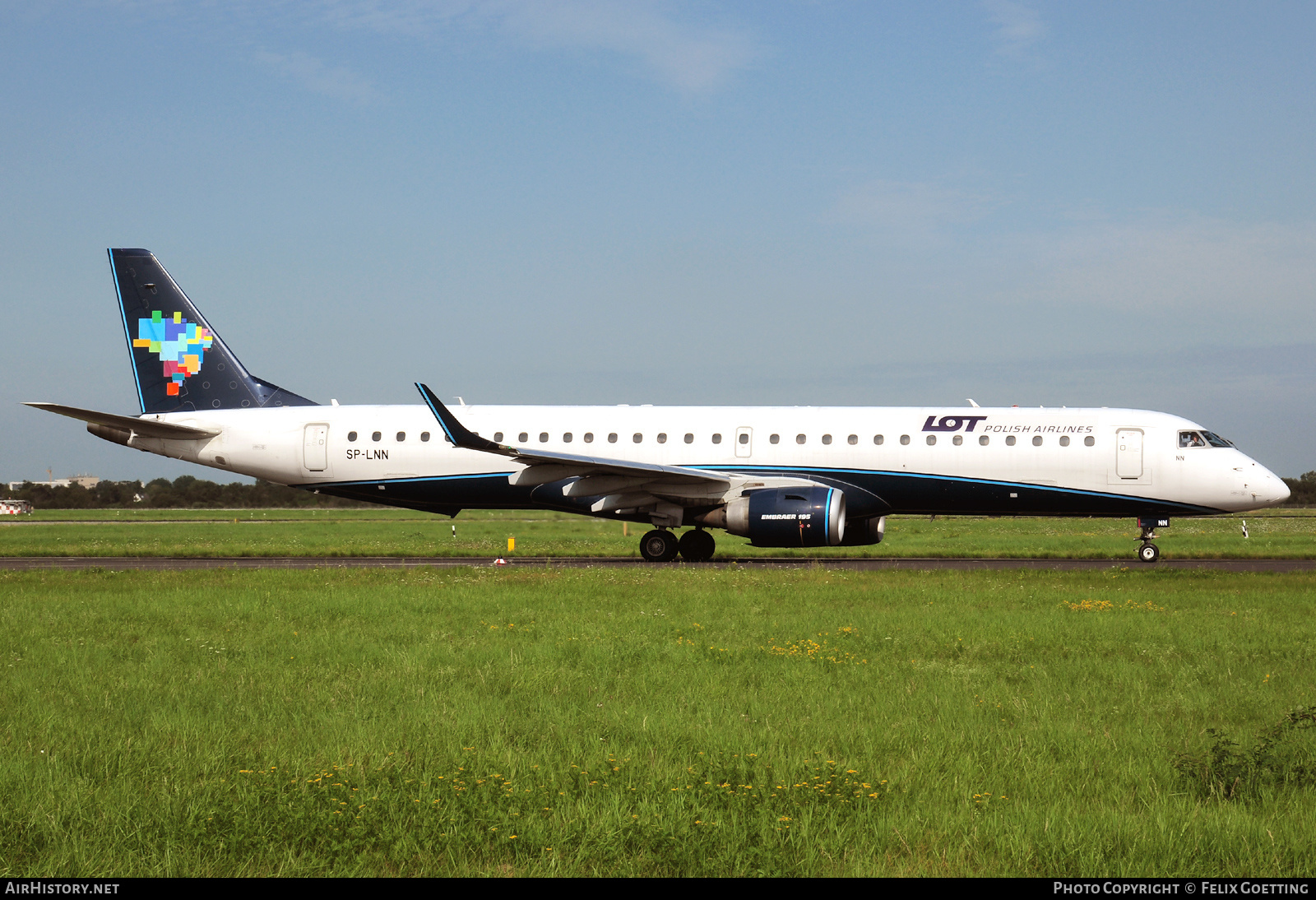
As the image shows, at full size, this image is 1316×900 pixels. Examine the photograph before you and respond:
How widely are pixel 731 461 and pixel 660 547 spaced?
2.65 metres

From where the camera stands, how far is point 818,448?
24.3 m

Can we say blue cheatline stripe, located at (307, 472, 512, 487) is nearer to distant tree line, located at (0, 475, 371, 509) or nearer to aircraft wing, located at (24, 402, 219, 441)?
aircraft wing, located at (24, 402, 219, 441)

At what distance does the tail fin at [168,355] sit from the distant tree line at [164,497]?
249ft

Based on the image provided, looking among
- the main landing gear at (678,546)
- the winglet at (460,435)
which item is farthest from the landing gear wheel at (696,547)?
the winglet at (460,435)

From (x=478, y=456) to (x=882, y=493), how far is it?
956 centimetres

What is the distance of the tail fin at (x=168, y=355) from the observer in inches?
1080

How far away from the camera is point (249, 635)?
37.7 ft

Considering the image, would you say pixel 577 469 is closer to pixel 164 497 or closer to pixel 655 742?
pixel 655 742

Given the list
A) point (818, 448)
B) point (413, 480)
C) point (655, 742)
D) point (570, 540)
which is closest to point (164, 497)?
point (570, 540)

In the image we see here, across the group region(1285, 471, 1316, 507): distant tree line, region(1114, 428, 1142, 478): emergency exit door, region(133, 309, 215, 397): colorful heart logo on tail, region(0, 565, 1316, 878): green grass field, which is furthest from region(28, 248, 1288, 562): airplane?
region(1285, 471, 1316, 507): distant tree line

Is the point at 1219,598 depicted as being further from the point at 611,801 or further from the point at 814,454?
the point at 611,801

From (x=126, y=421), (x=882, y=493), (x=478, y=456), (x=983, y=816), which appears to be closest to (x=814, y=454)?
(x=882, y=493)

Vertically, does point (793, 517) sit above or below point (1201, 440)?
below

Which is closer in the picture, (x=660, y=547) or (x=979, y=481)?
(x=979, y=481)
